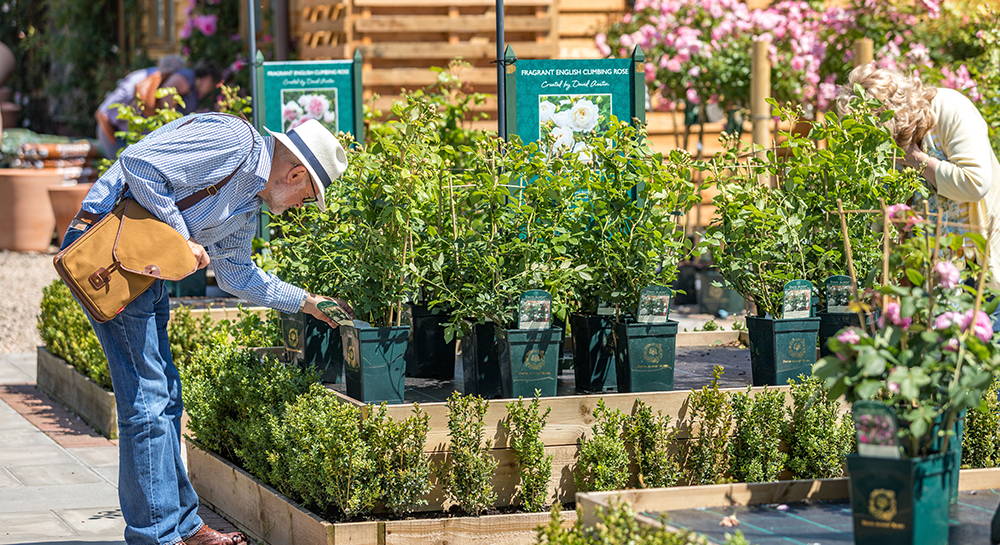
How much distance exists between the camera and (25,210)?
42.0 ft

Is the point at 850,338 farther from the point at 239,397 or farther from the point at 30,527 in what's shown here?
the point at 30,527

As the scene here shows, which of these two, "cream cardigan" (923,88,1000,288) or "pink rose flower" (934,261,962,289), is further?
"cream cardigan" (923,88,1000,288)

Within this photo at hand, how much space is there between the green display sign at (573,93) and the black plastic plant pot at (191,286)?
106 inches

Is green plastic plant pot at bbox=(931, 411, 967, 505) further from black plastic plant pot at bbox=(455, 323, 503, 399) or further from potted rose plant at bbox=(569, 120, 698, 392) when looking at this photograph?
black plastic plant pot at bbox=(455, 323, 503, 399)

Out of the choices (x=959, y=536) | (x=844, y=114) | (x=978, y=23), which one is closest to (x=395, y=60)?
(x=978, y=23)

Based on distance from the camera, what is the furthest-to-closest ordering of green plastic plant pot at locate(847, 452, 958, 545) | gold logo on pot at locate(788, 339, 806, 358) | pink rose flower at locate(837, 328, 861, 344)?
gold logo on pot at locate(788, 339, 806, 358) → pink rose flower at locate(837, 328, 861, 344) → green plastic plant pot at locate(847, 452, 958, 545)

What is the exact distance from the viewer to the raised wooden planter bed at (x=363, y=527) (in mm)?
4074

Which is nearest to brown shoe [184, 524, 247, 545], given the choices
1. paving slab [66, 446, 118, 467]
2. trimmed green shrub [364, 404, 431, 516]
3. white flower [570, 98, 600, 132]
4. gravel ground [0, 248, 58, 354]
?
trimmed green shrub [364, 404, 431, 516]

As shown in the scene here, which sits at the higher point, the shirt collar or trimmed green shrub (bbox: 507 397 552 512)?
the shirt collar

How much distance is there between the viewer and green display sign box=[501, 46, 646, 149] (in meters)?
6.28

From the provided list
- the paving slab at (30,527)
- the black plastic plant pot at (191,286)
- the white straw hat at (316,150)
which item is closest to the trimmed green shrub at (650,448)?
the white straw hat at (316,150)

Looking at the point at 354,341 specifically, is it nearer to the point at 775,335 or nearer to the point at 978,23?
the point at 775,335

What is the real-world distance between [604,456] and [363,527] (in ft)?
2.49

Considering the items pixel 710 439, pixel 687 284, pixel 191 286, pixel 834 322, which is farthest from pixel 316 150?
pixel 687 284
